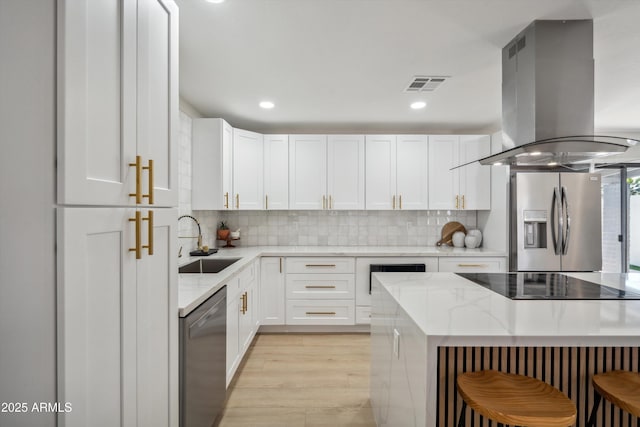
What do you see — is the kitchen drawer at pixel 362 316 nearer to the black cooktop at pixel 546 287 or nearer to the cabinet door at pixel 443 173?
the cabinet door at pixel 443 173

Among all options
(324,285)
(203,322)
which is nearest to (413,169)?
(324,285)

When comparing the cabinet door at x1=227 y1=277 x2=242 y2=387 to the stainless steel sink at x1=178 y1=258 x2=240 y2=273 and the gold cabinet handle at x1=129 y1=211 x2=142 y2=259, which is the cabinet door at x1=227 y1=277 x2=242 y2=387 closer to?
the stainless steel sink at x1=178 y1=258 x2=240 y2=273

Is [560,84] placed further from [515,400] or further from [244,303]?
[244,303]

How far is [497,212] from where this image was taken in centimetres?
404

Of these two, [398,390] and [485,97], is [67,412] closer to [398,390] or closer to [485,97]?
[398,390]

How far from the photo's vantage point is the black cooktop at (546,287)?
1746mm

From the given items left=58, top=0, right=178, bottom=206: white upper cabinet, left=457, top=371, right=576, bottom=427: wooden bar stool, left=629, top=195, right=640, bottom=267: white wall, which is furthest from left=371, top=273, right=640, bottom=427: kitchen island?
left=629, top=195, right=640, bottom=267: white wall

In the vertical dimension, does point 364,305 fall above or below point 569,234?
below

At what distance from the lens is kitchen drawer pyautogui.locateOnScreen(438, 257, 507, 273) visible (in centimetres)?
388

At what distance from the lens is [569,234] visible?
3738 mm

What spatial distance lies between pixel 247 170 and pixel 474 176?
2615 mm

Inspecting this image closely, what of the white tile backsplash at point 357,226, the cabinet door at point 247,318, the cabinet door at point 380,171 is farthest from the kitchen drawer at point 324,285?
the cabinet door at point 380,171

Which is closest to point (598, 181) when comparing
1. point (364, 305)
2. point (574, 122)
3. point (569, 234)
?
point (569, 234)

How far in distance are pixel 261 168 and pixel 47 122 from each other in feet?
11.1
